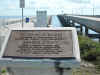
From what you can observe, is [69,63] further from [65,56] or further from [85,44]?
[85,44]

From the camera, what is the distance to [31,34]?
7574 millimetres

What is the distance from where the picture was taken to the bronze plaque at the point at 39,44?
6.84 meters

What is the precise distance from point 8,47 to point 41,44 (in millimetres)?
950

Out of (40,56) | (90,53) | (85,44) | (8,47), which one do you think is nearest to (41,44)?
(40,56)

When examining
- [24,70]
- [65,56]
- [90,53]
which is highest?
[65,56]

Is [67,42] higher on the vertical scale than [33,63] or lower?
higher

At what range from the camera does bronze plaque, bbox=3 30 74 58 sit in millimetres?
6844

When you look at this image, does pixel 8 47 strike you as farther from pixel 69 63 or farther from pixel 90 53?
pixel 90 53

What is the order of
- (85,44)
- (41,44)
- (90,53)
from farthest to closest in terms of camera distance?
1. (85,44)
2. (90,53)
3. (41,44)

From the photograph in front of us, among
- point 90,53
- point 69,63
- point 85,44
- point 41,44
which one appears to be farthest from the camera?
point 85,44

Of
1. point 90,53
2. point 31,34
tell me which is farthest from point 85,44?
point 31,34

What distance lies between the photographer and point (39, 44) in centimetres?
716

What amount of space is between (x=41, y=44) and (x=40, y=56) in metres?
0.50

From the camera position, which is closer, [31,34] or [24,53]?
[24,53]
